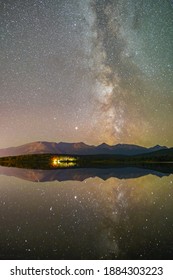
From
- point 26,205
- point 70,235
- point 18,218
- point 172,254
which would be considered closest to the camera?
point 172,254

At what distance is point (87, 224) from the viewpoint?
10531mm

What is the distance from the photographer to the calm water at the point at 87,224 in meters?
7.85

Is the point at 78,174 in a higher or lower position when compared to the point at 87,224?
higher

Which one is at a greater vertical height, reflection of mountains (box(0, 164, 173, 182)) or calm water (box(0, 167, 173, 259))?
reflection of mountains (box(0, 164, 173, 182))

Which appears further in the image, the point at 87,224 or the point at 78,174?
the point at 78,174

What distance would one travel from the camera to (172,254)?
7.66 meters

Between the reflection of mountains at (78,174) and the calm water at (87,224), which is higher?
the reflection of mountains at (78,174)

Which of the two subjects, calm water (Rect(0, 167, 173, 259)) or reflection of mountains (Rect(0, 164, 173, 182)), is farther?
reflection of mountains (Rect(0, 164, 173, 182))

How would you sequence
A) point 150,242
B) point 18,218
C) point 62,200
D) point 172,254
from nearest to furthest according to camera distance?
point 172,254, point 150,242, point 18,218, point 62,200

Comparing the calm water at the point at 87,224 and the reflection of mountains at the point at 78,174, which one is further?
the reflection of mountains at the point at 78,174

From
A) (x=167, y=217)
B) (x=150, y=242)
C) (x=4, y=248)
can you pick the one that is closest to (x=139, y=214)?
(x=167, y=217)

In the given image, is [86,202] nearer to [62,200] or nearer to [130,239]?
[62,200]

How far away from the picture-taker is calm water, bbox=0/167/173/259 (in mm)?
7852

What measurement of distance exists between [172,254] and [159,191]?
32.3ft
